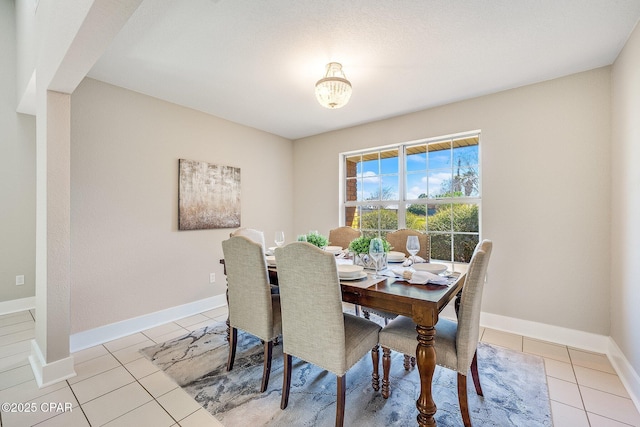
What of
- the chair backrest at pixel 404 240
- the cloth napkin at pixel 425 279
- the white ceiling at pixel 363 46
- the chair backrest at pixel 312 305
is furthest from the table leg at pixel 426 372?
the white ceiling at pixel 363 46

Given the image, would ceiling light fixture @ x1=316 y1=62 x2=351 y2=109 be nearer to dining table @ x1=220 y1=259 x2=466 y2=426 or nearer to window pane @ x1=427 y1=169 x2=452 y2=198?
dining table @ x1=220 y1=259 x2=466 y2=426

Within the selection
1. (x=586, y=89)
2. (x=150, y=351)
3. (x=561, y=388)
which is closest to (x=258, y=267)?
(x=150, y=351)

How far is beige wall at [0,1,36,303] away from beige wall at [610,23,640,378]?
19.7 feet

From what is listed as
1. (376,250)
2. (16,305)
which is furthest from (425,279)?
(16,305)

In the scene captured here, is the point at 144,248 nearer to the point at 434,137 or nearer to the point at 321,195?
the point at 321,195

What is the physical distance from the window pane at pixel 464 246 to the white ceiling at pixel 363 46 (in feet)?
5.11

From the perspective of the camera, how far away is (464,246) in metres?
3.13

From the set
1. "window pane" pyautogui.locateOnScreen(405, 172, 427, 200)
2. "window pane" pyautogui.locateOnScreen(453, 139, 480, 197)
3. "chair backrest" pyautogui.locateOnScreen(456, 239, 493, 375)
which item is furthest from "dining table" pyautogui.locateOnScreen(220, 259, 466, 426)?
"window pane" pyautogui.locateOnScreen(405, 172, 427, 200)

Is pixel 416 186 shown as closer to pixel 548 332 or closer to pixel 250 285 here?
pixel 548 332

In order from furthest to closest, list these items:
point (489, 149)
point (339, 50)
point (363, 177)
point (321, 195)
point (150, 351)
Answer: point (321, 195), point (363, 177), point (489, 149), point (150, 351), point (339, 50)

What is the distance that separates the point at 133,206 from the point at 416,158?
3.34 metres

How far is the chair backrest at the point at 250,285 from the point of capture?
1.84 meters

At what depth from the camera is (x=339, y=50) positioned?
2.08m

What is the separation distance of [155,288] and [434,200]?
3390 millimetres
